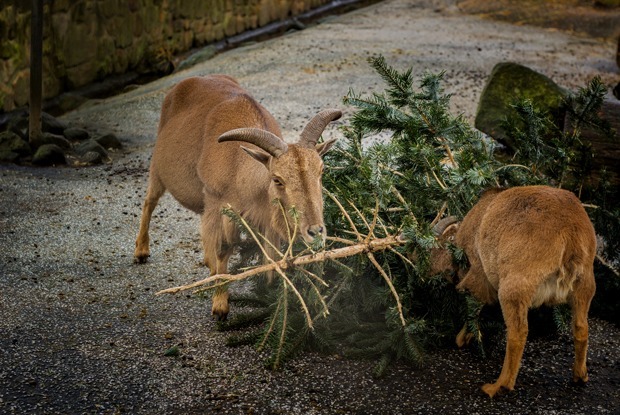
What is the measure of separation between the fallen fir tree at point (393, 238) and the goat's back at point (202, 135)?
19.6 inches

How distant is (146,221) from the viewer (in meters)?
6.89

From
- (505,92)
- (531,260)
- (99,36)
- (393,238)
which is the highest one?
(531,260)

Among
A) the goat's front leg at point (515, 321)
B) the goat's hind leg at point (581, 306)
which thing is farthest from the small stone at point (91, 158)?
Result: the goat's hind leg at point (581, 306)

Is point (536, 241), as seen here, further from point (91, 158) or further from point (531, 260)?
point (91, 158)

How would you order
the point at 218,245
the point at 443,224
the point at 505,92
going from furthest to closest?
the point at 505,92 < the point at 218,245 < the point at 443,224

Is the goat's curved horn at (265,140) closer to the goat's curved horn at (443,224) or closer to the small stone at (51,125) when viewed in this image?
the goat's curved horn at (443,224)

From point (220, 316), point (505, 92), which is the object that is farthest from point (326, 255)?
point (505, 92)

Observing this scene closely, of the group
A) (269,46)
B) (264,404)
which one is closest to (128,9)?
(269,46)

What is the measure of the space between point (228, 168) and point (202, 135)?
610 millimetres

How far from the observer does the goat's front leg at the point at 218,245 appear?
5.55 m

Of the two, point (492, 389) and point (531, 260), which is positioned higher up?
point (531, 260)

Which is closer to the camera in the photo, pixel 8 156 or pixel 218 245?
pixel 218 245

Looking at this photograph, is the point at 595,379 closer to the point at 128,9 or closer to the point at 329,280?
the point at 329,280

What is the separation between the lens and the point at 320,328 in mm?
5102
